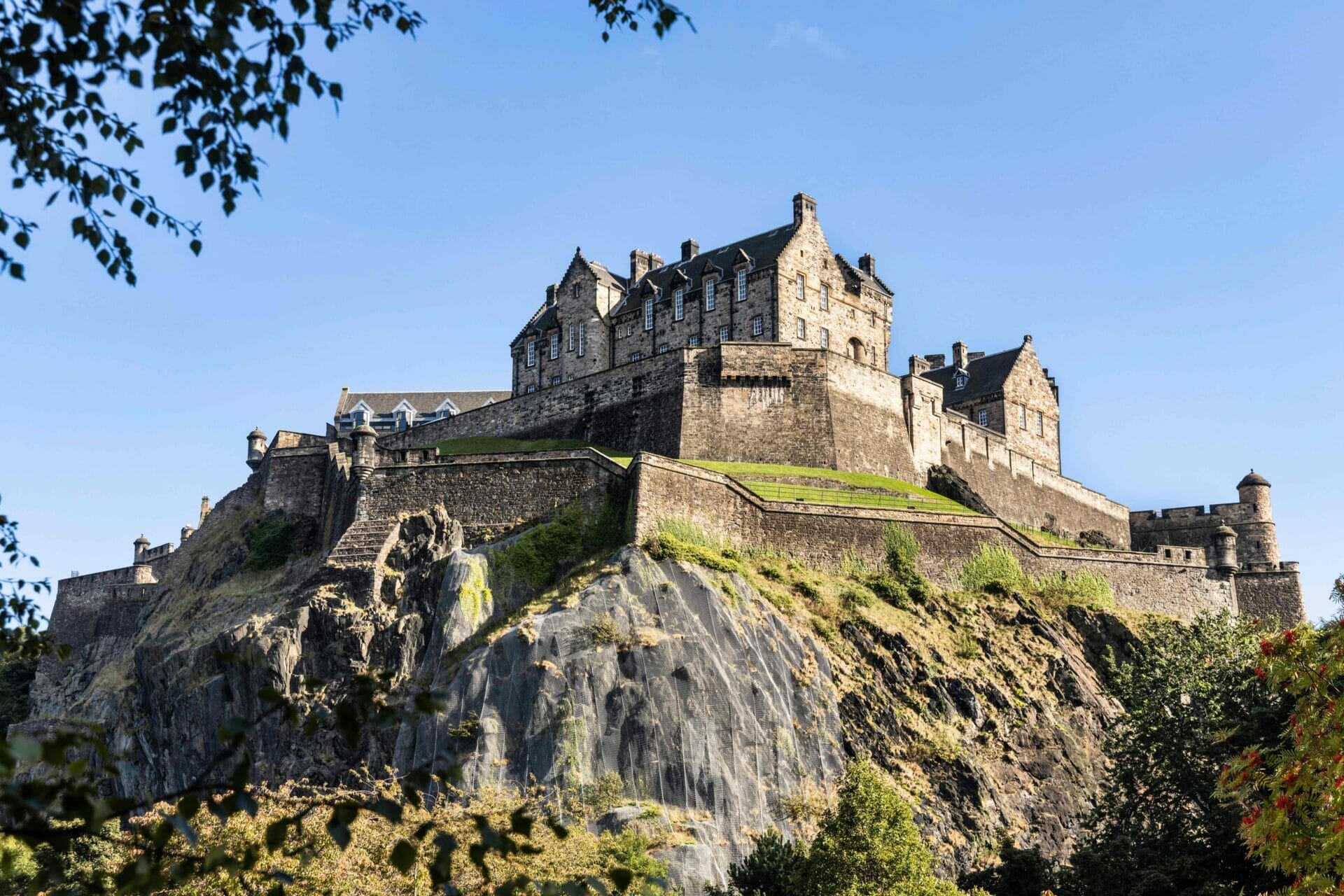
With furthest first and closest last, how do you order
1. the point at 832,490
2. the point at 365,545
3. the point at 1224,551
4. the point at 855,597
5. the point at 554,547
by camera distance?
the point at 1224,551 < the point at 832,490 < the point at 365,545 < the point at 554,547 < the point at 855,597

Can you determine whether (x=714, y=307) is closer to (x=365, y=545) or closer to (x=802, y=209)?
(x=802, y=209)

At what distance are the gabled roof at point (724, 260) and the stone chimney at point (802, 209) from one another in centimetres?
49

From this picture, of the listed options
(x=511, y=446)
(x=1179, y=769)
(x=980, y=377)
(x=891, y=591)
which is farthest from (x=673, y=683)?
(x=980, y=377)

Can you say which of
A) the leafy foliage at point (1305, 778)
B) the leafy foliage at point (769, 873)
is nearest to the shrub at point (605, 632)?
→ the leafy foliage at point (769, 873)

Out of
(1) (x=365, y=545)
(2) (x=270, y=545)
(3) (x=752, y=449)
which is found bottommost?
(1) (x=365, y=545)

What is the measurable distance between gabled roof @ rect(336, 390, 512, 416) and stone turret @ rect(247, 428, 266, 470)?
1497 cm

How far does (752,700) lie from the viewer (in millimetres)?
40438

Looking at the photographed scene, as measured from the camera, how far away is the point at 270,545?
56.5 m

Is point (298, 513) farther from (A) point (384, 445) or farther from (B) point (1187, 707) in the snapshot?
(B) point (1187, 707)

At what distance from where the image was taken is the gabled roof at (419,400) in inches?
3287

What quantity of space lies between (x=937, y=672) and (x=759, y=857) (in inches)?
485

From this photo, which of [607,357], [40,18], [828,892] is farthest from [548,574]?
[40,18]

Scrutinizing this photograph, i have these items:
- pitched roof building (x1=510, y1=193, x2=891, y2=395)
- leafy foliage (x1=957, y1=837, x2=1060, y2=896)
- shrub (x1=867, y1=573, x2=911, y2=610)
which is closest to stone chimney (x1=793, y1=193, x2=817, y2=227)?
pitched roof building (x1=510, y1=193, x2=891, y2=395)

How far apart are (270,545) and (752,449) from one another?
65.2 ft
